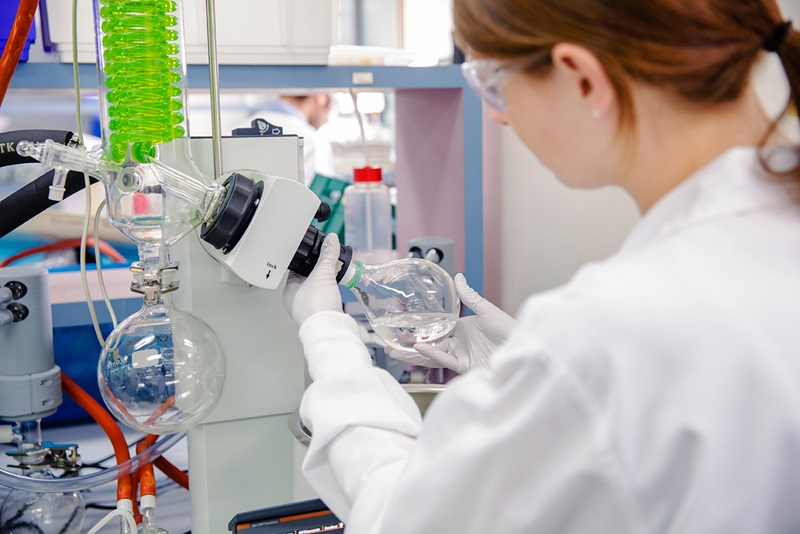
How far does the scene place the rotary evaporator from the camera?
0.91m

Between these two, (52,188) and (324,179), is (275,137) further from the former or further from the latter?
(324,179)

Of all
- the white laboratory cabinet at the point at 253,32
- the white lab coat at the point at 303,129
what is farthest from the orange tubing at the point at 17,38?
the white lab coat at the point at 303,129

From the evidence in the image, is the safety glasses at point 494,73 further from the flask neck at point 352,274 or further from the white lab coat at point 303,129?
the white lab coat at point 303,129

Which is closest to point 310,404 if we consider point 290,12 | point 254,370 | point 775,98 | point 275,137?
point 254,370

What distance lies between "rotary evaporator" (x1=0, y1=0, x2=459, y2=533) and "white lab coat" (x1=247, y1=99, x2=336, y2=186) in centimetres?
222

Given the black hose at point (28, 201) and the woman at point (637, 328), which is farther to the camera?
the black hose at point (28, 201)

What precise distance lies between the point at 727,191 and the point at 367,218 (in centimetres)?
146

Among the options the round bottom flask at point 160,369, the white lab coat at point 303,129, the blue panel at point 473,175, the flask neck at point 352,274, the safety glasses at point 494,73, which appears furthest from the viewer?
the white lab coat at point 303,129

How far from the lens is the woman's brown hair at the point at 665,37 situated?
627mm

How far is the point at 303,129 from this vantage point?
374 cm

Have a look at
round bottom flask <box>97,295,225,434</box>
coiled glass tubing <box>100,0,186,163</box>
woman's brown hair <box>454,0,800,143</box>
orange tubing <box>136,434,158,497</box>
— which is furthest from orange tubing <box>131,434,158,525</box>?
woman's brown hair <box>454,0,800,143</box>

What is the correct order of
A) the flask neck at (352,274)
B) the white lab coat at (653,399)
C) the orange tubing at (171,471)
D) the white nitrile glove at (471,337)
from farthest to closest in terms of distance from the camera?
1. the orange tubing at (171,471)
2. the white nitrile glove at (471,337)
3. the flask neck at (352,274)
4. the white lab coat at (653,399)

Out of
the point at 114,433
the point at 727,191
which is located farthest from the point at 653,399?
the point at 114,433

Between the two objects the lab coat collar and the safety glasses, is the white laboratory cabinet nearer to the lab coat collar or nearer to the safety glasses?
the safety glasses
